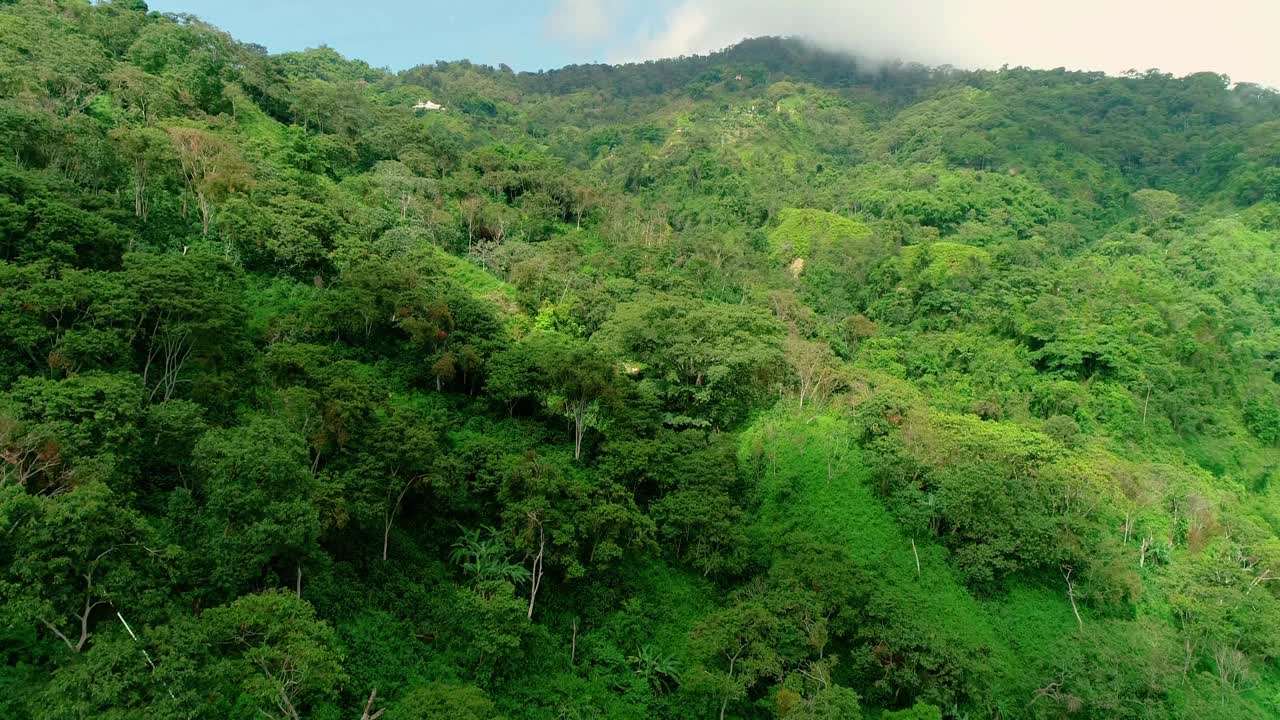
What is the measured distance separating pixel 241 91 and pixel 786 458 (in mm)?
44033

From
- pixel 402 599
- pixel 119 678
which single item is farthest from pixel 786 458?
pixel 119 678

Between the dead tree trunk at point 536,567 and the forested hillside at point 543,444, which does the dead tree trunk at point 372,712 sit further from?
the dead tree trunk at point 536,567

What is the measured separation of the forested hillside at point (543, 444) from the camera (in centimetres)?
1513

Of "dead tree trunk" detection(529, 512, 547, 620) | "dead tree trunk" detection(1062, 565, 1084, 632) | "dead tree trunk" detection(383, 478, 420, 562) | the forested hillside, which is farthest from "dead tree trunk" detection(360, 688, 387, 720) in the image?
"dead tree trunk" detection(1062, 565, 1084, 632)

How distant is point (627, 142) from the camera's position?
102562mm

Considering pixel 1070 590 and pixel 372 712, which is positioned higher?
pixel 372 712

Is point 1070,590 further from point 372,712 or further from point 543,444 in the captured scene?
point 372,712

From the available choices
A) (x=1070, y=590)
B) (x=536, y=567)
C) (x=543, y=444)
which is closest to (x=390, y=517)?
(x=536, y=567)

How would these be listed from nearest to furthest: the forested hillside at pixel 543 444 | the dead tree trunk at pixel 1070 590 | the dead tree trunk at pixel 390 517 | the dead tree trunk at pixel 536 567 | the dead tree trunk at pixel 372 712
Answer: the dead tree trunk at pixel 372 712 → the forested hillside at pixel 543 444 → the dead tree trunk at pixel 390 517 → the dead tree trunk at pixel 536 567 → the dead tree trunk at pixel 1070 590

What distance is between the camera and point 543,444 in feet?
89.9

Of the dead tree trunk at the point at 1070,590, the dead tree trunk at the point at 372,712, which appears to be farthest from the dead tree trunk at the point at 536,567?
the dead tree trunk at the point at 1070,590

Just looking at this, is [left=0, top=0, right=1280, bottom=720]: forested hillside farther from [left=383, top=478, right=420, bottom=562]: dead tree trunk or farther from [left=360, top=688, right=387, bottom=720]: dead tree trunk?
[left=360, top=688, right=387, bottom=720]: dead tree trunk

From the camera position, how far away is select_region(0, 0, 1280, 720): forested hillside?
1513cm

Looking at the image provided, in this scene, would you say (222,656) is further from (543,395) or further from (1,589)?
(543,395)
